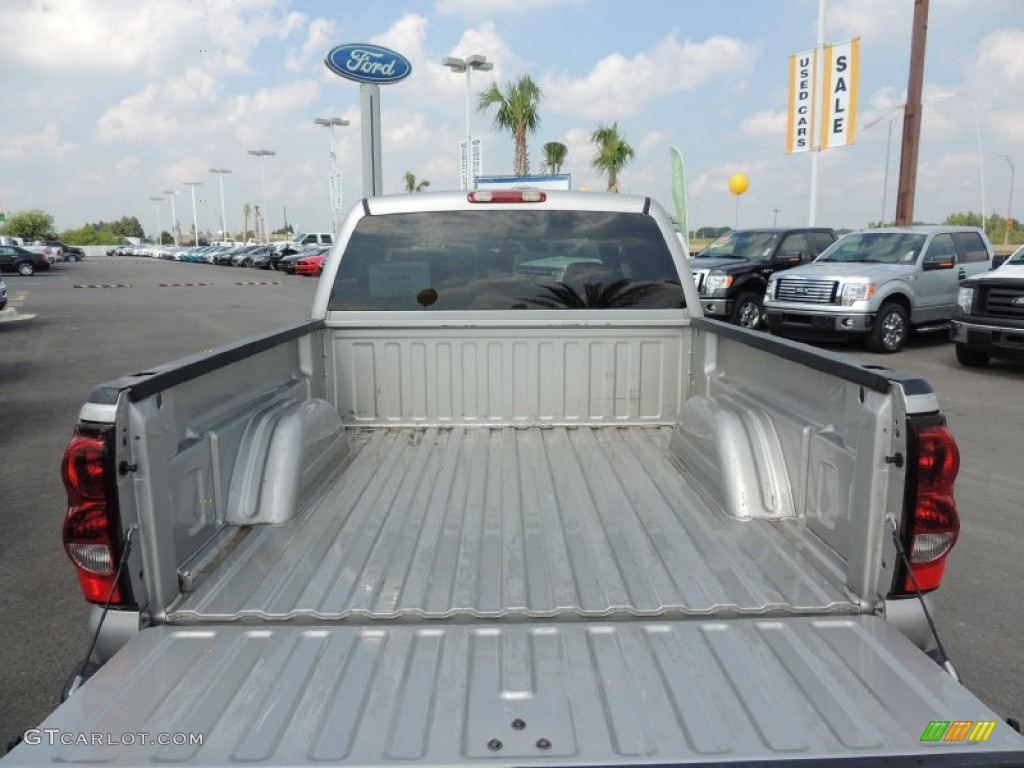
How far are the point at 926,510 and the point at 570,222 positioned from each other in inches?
97.7

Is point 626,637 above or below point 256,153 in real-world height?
below

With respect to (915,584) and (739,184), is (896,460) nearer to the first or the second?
(915,584)

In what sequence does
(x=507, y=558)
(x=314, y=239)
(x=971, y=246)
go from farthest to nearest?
(x=314, y=239) → (x=971, y=246) → (x=507, y=558)

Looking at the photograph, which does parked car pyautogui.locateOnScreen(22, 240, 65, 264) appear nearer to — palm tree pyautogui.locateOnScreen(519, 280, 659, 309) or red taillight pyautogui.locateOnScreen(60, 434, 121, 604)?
palm tree pyautogui.locateOnScreen(519, 280, 659, 309)

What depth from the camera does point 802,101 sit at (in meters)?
19.3

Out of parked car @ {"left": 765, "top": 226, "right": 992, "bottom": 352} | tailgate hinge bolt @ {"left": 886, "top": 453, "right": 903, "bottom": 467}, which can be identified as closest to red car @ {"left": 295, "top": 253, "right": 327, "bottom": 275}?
parked car @ {"left": 765, "top": 226, "right": 992, "bottom": 352}

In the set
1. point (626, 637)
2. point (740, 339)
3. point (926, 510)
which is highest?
point (740, 339)

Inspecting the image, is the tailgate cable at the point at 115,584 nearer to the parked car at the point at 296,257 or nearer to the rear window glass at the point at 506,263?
the rear window glass at the point at 506,263

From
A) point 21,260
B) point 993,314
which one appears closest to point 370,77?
point 993,314

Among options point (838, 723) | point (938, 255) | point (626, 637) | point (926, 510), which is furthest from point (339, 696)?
point (938, 255)

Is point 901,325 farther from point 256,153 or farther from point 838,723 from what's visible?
point 256,153

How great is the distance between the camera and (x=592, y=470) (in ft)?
11.4

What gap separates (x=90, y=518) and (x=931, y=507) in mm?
2236

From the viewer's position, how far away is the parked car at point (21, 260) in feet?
130
